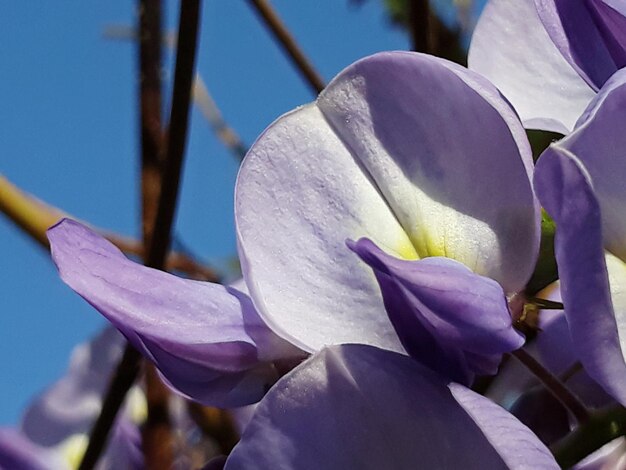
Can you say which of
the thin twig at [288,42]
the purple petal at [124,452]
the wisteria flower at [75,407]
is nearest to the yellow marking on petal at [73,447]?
the wisteria flower at [75,407]

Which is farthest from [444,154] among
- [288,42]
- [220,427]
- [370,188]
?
[288,42]

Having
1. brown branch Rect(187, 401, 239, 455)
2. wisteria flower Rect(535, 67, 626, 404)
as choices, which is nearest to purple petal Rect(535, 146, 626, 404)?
wisteria flower Rect(535, 67, 626, 404)

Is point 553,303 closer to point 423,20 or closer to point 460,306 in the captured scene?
point 460,306

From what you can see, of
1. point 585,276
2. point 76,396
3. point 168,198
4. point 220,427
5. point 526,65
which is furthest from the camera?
point 76,396

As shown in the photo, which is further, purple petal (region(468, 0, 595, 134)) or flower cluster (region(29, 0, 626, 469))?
purple petal (region(468, 0, 595, 134))

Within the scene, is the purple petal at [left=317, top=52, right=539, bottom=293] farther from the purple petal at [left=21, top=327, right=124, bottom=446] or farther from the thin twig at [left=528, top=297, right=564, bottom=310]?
the purple petal at [left=21, top=327, right=124, bottom=446]

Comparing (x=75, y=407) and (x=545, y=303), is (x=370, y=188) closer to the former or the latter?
(x=545, y=303)

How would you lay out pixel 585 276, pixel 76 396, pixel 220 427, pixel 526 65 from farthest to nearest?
pixel 76 396 < pixel 220 427 < pixel 526 65 < pixel 585 276
